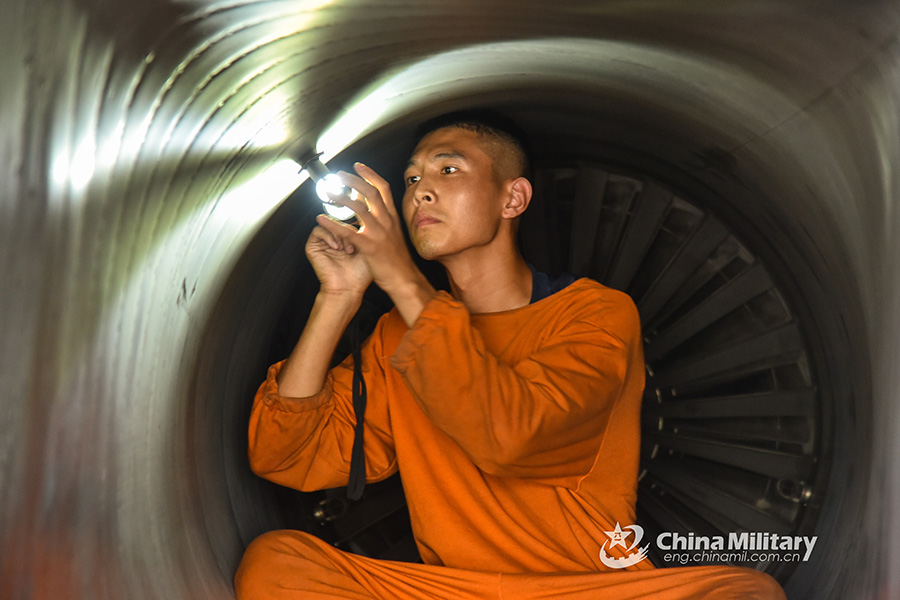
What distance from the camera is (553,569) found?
142 centimetres

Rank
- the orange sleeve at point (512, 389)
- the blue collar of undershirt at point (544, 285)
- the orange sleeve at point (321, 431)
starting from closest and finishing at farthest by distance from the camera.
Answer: the orange sleeve at point (512, 389) → the orange sleeve at point (321, 431) → the blue collar of undershirt at point (544, 285)

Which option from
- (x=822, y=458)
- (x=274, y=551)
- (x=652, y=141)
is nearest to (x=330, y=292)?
(x=274, y=551)

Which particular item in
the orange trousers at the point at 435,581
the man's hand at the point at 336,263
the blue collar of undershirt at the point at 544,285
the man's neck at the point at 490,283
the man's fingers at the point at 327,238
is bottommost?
the orange trousers at the point at 435,581

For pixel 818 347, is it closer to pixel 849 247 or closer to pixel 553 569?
pixel 849 247

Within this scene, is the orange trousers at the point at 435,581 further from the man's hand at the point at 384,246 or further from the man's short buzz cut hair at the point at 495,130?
the man's short buzz cut hair at the point at 495,130

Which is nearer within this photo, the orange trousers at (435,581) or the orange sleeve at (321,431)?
the orange trousers at (435,581)

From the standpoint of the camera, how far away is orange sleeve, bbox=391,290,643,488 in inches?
47.2

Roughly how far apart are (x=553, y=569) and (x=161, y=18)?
106 centimetres

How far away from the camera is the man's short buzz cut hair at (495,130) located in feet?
5.42

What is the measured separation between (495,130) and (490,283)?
12.3 inches

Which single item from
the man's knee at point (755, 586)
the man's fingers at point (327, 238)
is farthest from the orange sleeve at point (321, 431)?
the man's knee at point (755, 586)

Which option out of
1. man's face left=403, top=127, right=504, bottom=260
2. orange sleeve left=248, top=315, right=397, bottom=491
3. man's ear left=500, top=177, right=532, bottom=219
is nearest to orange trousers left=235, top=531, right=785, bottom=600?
orange sleeve left=248, top=315, right=397, bottom=491

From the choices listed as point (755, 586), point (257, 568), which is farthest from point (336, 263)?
point (755, 586)

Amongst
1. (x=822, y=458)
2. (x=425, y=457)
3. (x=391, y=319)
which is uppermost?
(x=391, y=319)
